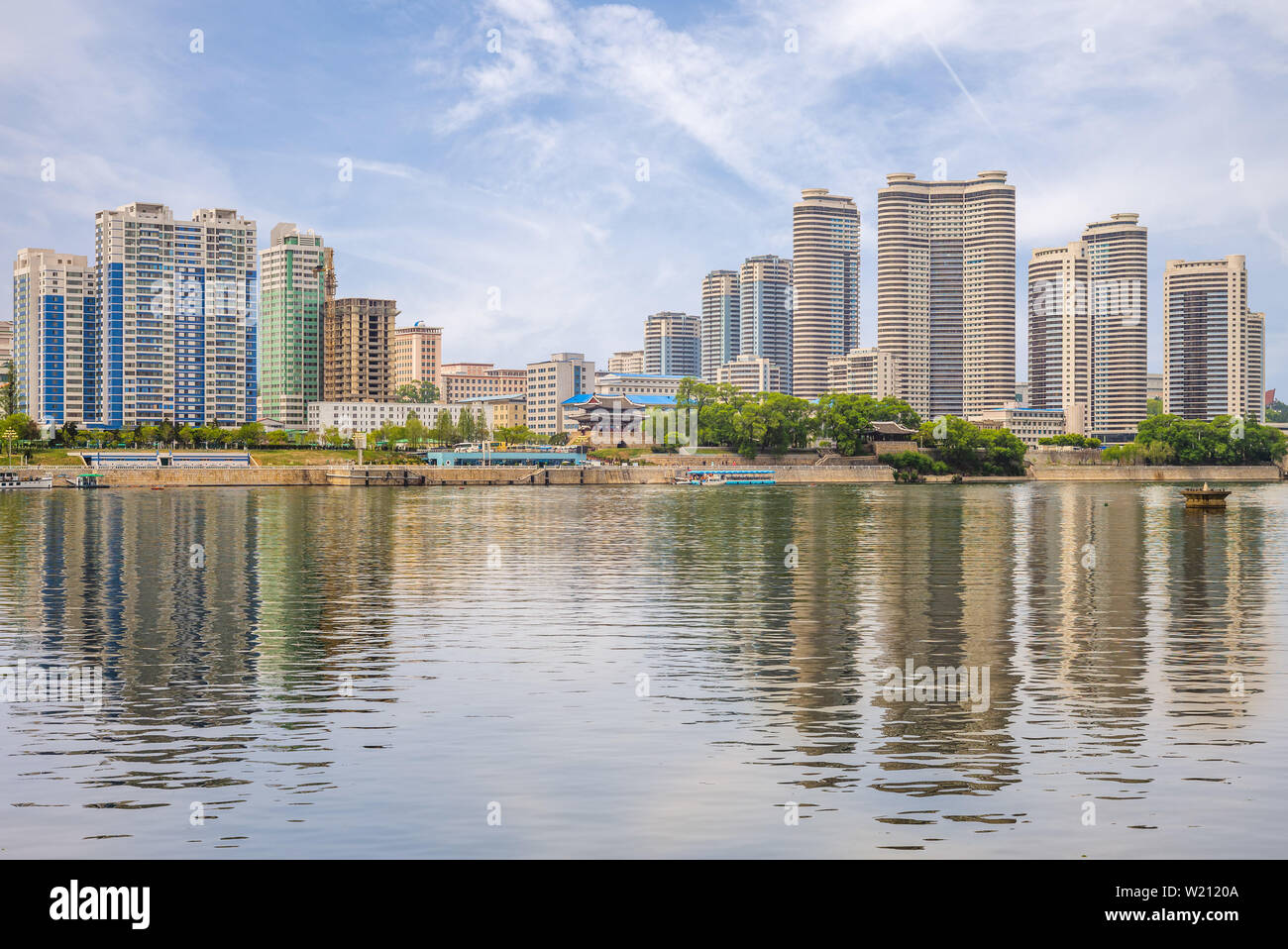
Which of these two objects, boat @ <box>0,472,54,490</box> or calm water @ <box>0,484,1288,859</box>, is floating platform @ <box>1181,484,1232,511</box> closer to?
calm water @ <box>0,484,1288,859</box>

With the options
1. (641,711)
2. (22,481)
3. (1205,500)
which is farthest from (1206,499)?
(22,481)

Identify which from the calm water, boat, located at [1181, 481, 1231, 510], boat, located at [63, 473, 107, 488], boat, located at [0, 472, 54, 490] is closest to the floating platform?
boat, located at [1181, 481, 1231, 510]

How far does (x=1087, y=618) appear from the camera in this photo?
3578 cm

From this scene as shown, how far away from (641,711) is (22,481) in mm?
163069

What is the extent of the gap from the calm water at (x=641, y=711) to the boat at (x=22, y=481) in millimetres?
119564

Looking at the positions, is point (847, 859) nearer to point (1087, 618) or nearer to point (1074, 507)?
point (1087, 618)

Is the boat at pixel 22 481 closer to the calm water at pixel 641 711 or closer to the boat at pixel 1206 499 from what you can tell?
the calm water at pixel 641 711

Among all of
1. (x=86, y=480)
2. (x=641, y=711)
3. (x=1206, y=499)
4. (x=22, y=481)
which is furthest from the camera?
(x=86, y=480)

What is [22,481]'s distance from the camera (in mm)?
163250

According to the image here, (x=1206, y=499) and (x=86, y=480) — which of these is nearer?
(x=1206, y=499)

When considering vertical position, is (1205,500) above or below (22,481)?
below

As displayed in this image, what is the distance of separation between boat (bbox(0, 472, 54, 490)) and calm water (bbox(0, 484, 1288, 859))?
392 feet

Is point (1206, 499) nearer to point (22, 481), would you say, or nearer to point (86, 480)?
point (86, 480)
